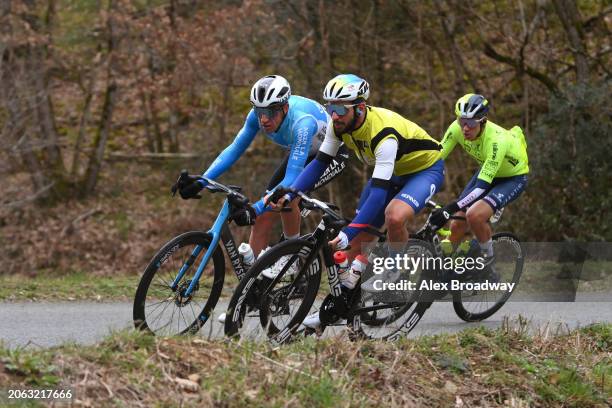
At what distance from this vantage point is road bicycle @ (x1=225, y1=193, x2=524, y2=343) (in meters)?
6.88


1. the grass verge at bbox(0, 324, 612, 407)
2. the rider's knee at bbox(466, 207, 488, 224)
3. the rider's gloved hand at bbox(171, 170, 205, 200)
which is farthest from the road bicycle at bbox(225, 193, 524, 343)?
the rider's knee at bbox(466, 207, 488, 224)

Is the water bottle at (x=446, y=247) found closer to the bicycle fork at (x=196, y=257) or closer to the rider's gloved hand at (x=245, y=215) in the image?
the rider's gloved hand at (x=245, y=215)

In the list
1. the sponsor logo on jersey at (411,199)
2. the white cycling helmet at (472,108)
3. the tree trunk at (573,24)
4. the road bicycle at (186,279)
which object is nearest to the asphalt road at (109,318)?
the road bicycle at (186,279)

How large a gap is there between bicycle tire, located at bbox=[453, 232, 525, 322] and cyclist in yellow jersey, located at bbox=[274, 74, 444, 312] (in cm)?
144

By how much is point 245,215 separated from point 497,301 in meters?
3.33

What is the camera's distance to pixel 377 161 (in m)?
7.55

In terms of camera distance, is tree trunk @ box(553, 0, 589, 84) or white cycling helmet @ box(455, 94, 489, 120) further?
tree trunk @ box(553, 0, 589, 84)

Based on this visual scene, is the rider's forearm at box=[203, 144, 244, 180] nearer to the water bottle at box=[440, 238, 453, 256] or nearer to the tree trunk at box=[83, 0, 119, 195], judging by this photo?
the water bottle at box=[440, 238, 453, 256]

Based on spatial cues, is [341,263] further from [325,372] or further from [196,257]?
[325,372]

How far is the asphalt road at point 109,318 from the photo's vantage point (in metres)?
8.23

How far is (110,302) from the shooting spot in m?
10.6

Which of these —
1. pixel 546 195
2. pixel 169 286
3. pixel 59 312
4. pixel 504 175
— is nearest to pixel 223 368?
pixel 169 286

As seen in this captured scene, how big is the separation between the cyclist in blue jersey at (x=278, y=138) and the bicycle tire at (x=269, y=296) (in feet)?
1.90

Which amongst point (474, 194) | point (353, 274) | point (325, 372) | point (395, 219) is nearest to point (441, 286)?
point (474, 194)
